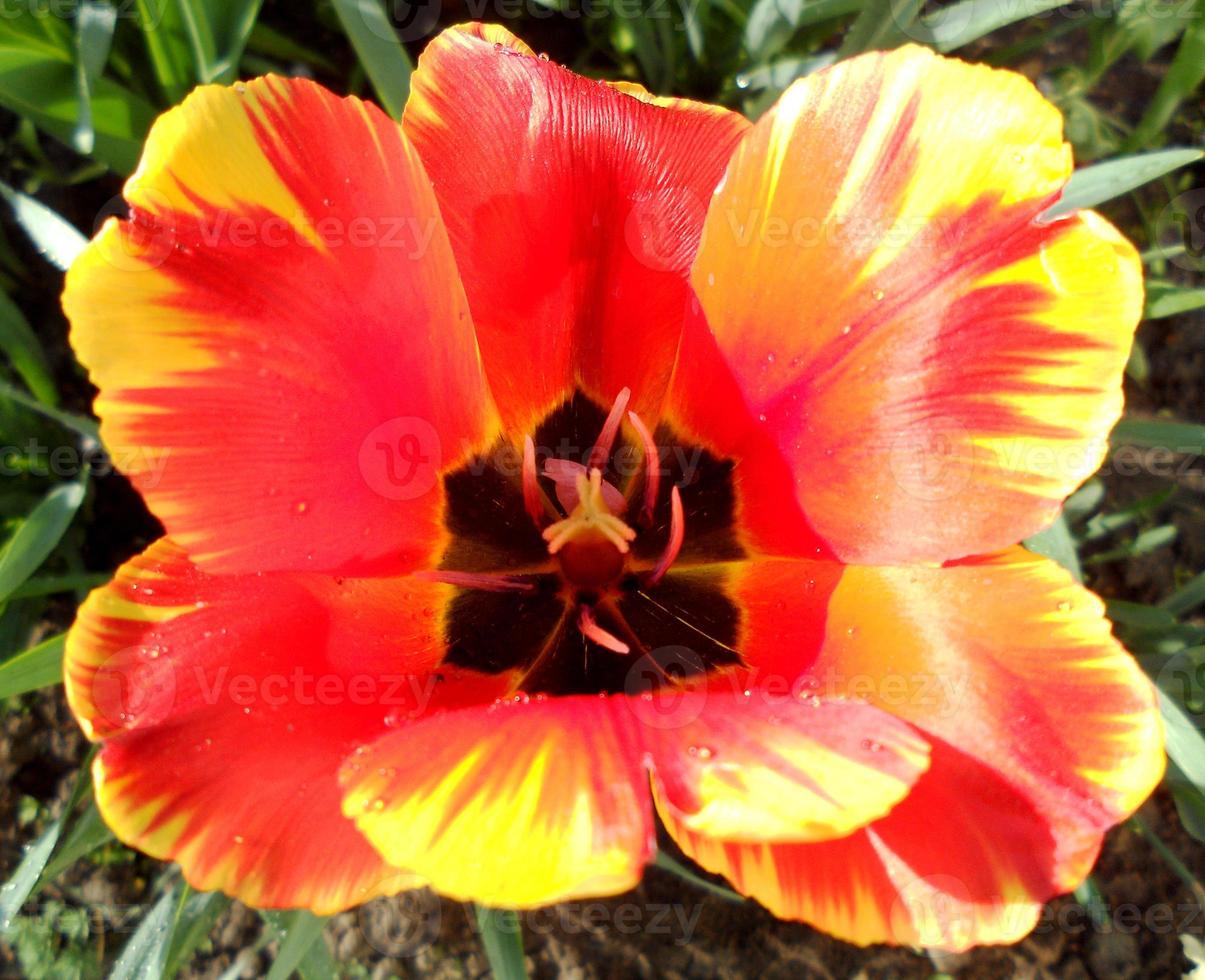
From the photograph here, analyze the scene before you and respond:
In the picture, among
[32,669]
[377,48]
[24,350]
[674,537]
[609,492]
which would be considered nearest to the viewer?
[674,537]

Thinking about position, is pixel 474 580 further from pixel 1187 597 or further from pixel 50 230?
pixel 1187 597

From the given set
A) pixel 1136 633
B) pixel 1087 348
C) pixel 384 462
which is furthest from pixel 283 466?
pixel 1136 633

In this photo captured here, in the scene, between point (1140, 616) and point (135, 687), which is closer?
point (135, 687)

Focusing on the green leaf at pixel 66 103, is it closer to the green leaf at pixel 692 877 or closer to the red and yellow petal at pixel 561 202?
the red and yellow petal at pixel 561 202

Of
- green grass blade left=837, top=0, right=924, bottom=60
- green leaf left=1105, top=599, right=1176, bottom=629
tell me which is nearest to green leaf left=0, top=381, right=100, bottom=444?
green grass blade left=837, top=0, right=924, bottom=60

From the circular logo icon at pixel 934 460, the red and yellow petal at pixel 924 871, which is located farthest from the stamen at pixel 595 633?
the circular logo icon at pixel 934 460

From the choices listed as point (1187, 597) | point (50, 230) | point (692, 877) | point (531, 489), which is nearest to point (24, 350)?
point (50, 230)
